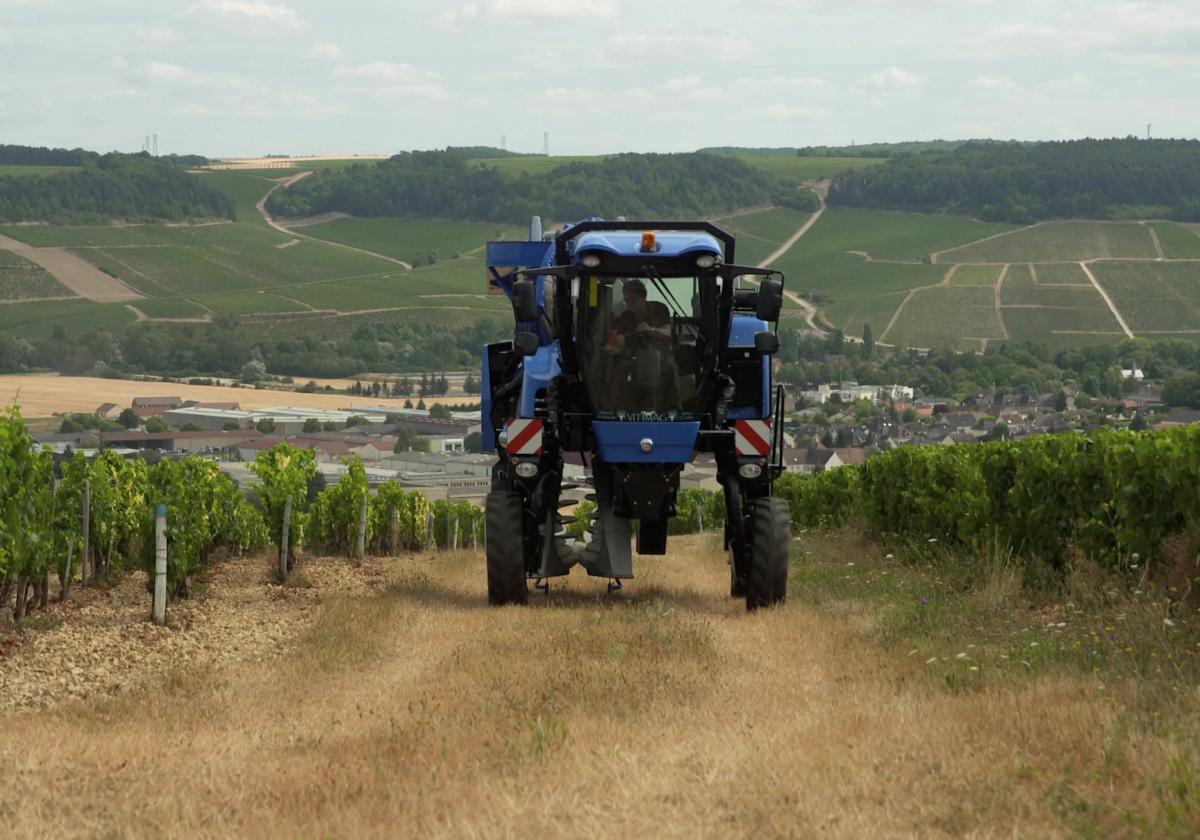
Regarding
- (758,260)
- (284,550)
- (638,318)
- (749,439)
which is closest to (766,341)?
(749,439)

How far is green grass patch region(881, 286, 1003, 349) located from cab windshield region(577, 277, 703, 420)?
97.7 metres

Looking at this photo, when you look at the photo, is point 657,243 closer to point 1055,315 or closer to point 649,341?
point 649,341

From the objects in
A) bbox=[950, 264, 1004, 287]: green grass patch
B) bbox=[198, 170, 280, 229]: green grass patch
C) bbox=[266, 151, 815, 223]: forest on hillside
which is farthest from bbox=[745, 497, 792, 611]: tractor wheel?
bbox=[198, 170, 280, 229]: green grass patch

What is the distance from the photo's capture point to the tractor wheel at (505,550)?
543 inches

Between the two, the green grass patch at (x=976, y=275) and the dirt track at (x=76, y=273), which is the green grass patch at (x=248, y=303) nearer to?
the dirt track at (x=76, y=273)

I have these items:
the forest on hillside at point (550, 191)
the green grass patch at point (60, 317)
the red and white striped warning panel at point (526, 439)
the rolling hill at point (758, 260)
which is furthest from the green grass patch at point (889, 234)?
the red and white striped warning panel at point (526, 439)

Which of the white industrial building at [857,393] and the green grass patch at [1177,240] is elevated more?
the green grass patch at [1177,240]

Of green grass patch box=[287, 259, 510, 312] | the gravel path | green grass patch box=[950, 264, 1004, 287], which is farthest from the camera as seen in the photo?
green grass patch box=[287, 259, 510, 312]

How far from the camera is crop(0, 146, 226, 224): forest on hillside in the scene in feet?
541

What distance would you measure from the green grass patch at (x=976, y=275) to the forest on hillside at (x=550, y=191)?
3987 cm

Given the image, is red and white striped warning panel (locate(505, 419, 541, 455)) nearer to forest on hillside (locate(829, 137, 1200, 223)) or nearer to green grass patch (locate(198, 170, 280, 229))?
forest on hillside (locate(829, 137, 1200, 223))

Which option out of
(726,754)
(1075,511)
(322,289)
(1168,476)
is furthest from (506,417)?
(322,289)

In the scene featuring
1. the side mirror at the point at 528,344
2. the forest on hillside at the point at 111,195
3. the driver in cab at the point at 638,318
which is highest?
the forest on hillside at the point at 111,195

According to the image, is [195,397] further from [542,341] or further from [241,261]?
[542,341]
